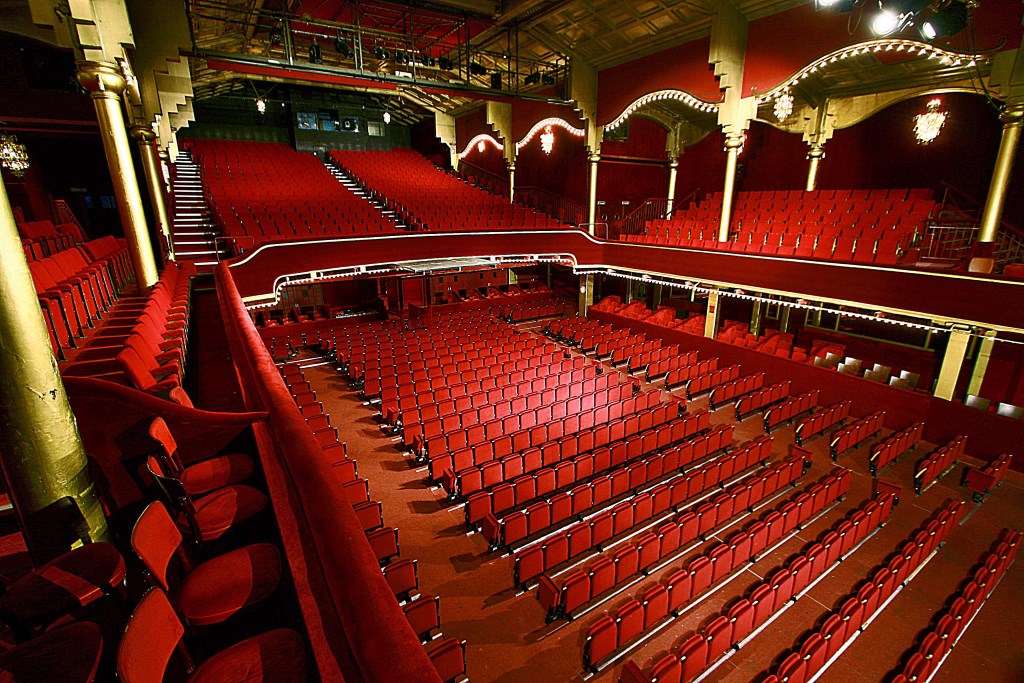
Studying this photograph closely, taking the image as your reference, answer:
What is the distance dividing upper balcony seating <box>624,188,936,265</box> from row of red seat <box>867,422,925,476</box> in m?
3.00

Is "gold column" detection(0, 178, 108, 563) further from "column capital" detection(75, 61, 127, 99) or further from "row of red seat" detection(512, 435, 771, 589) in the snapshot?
"column capital" detection(75, 61, 127, 99)

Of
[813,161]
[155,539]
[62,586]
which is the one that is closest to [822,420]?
[813,161]

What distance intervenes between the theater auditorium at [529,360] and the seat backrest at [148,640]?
Result: 0.5 inches

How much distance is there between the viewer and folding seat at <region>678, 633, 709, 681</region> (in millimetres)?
3539

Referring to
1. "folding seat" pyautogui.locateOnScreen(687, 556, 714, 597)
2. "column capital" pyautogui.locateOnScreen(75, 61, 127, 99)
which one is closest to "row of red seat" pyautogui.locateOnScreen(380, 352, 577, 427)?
"folding seat" pyautogui.locateOnScreen(687, 556, 714, 597)

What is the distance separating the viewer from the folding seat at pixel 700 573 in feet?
14.5

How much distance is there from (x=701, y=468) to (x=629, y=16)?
1122cm

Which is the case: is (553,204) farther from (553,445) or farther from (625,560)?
(625,560)

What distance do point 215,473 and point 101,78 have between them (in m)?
4.80

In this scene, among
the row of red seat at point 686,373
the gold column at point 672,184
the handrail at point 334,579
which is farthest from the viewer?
the gold column at point 672,184

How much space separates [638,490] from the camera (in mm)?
6383

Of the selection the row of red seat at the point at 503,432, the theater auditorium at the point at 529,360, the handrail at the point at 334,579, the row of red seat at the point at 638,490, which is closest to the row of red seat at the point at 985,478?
the theater auditorium at the point at 529,360

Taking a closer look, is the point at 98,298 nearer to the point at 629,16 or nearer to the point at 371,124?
the point at 629,16

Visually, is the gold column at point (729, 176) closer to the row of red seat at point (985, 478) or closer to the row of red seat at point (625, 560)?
the row of red seat at point (985, 478)
